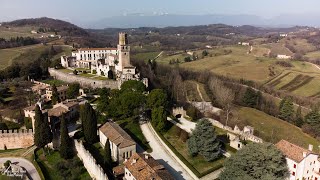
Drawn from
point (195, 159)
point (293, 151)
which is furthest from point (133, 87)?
point (293, 151)

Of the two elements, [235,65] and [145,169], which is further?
[235,65]

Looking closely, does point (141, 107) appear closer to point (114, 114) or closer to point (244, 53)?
point (114, 114)

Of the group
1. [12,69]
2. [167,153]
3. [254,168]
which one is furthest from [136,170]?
[12,69]

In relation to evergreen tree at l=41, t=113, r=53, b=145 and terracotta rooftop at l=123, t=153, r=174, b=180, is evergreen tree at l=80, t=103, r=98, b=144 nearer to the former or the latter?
evergreen tree at l=41, t=113, r=53, b=145

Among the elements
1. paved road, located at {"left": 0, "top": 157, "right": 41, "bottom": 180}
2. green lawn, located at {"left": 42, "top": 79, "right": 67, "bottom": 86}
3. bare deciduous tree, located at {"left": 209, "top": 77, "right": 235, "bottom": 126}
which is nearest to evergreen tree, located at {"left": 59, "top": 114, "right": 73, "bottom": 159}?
paved road, located at {"left": 0, "top": 157, "right": 41, "bottom": 180}

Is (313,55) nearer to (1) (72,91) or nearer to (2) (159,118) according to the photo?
(2) (159,118)

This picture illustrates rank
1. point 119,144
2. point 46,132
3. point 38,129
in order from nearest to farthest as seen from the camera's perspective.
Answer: point 119,144 → point 38,129 → point 46,132
